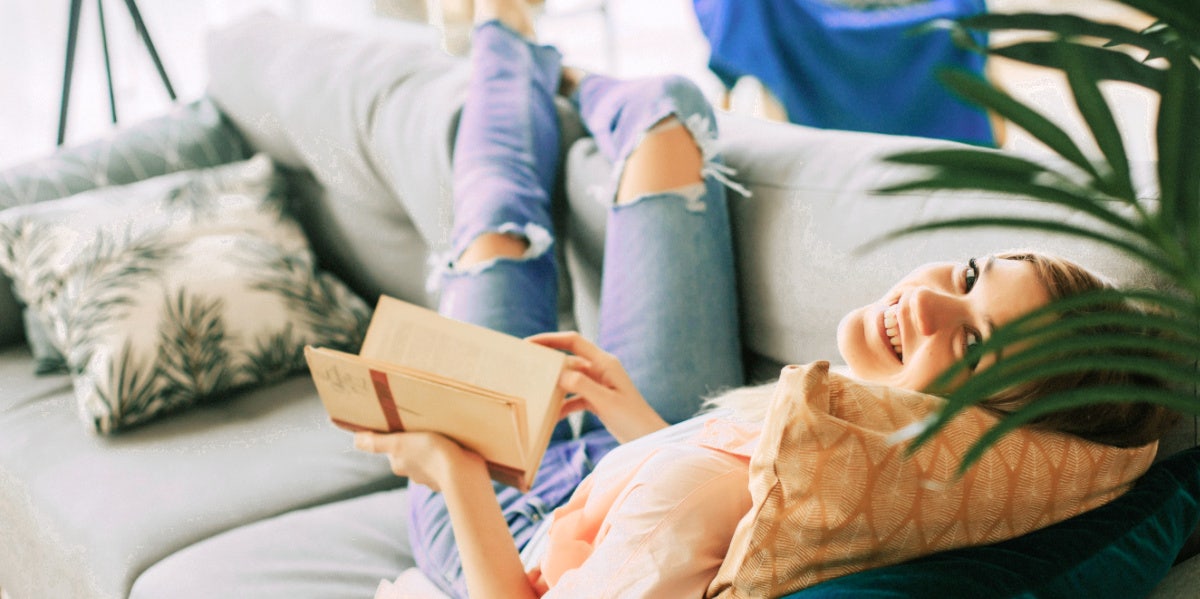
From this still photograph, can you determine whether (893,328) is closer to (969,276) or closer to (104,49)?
(969,276)

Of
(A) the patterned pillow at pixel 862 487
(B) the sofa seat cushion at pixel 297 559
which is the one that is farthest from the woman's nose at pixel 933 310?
(B) the sofa seat cushion at pixel 297 559

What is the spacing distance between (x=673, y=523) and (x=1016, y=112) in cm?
48

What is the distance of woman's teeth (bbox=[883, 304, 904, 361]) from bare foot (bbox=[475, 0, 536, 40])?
3.62ft

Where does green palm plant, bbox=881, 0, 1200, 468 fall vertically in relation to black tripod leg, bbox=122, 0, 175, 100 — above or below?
above

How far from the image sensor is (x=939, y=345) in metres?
0.91

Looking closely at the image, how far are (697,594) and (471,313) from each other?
2.48 feet

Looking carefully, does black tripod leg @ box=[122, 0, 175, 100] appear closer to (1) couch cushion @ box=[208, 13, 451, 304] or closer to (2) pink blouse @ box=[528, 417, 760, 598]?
(1) couch cushion @ box=[208, 13, 451, 304]

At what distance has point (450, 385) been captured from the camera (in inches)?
37.8

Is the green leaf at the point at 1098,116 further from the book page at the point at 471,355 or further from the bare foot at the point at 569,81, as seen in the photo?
the bare foot at the point at 569,81

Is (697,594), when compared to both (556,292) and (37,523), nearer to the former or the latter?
(556,292)

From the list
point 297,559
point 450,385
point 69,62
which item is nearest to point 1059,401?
point 450,385

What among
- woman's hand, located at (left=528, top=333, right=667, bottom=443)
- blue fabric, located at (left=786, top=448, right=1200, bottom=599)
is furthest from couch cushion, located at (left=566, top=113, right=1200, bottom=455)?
woman's hand, located at (left=528, top=333, right=667, bottom=443)

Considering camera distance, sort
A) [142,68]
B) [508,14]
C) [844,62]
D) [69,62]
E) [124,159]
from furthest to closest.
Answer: [142,68], [69,62], [844,62], [124,159], [508,14]

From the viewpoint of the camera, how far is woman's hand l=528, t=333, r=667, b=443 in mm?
1221
